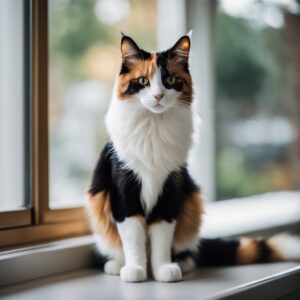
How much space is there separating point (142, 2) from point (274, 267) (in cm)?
127

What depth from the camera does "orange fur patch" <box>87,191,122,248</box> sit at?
1.19 metres

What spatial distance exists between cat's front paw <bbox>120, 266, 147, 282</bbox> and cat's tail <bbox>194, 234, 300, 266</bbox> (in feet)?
0.85

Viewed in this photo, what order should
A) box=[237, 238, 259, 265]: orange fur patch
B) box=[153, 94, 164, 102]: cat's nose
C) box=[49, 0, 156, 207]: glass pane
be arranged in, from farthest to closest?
box=[49, 0, 156, 207]: glass pane, box=[237, 238, 259, 265]: orange fur patch, box=[153, 94, 164, 102]: cat's nose

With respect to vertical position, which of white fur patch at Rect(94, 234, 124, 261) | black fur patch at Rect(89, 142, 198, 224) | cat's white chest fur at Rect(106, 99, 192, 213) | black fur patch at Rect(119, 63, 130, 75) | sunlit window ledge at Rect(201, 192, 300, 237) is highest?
black fur patch at Rect(119, 63, 130, 75)

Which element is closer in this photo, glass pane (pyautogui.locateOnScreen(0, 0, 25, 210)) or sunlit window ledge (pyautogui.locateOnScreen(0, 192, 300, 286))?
sunlit window ledge (pyautogui.locateOnScreen(0, 192, 300, 286))

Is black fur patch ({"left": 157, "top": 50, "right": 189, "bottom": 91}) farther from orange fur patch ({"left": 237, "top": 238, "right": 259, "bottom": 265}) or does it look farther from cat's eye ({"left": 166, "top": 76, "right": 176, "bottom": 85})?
orange fur patch ({"left": 237, "top": 238, "right": 259, "bottom": 265})

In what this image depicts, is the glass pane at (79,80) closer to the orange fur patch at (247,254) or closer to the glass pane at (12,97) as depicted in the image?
the glass pane at (12,97)

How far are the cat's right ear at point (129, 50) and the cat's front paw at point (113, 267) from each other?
57 cm

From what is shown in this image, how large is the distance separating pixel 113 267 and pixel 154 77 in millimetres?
542

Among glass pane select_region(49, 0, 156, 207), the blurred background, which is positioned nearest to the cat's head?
the blurred background

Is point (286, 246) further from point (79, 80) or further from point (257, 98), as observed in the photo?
point (79, 80)

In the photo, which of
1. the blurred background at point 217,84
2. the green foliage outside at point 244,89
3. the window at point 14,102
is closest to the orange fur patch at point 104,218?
the window at point 14,102

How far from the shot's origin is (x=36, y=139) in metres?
1.27

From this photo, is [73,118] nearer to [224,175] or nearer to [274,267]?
[224,175]
